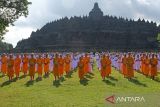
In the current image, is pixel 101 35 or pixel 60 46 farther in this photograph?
pixel 101 35

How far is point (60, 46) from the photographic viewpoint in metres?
127

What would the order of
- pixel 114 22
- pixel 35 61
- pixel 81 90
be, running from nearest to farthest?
1. pixel 81 90
2. pixel 35 61
3. pixel 114 22

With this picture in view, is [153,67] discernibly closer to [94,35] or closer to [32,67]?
[32,67]

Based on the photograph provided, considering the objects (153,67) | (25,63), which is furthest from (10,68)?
(153,67)

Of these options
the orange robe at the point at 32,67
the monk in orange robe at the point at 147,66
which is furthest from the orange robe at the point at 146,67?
the orange robe at the point at 32,67

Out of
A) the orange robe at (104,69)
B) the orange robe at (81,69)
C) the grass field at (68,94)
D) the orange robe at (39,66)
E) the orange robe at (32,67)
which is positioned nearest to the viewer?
the grass field at (68,94)

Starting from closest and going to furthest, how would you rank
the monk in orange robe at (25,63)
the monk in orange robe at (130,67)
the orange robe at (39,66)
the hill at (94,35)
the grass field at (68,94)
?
the grass field at (68,94), the monk in orange robe at (130,67), the orange robe at (39,66), the monk in orange robe at (25,63), the hill at (94,35)

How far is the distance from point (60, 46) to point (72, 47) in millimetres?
3379

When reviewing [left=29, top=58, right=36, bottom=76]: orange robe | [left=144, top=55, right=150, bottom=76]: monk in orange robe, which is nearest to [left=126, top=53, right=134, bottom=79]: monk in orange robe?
[left=144, top=55, right=150, bottom=76]: monk in orange robe

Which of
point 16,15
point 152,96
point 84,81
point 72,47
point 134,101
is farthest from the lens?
point 72,47

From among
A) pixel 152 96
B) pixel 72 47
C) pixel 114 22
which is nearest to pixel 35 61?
pixel 152 96

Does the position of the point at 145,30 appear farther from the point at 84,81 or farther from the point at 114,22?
the point at 84,81

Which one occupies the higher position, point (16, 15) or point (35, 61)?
point (16, 15)

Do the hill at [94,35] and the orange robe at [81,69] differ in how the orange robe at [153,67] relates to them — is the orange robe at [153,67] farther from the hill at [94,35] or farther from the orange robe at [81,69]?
the hill at [94,35]
